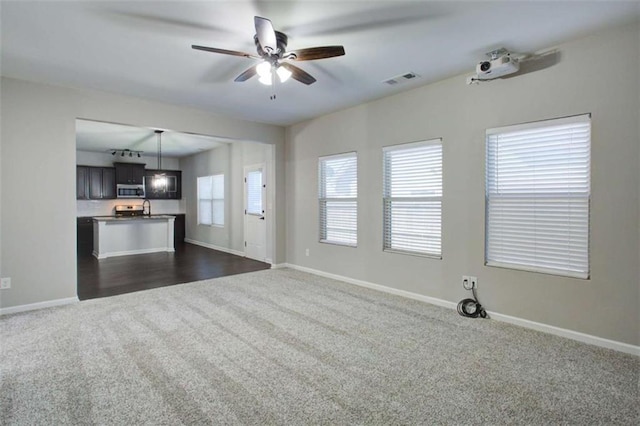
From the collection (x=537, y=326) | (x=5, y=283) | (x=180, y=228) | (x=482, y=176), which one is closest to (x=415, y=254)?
(x=482, y=176)

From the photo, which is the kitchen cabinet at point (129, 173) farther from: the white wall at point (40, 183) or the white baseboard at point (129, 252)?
the white wall at point (40, 183)

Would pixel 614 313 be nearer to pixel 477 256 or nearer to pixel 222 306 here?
pixel 477 256

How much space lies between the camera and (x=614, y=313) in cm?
271

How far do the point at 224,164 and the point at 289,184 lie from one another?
9.50 ft

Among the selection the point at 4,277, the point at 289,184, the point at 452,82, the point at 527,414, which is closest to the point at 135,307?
the point at 4,277

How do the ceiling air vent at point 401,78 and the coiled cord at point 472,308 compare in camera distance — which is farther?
the ceiling air vent at point 401,78

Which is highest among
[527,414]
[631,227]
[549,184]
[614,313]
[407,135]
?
[407,135]

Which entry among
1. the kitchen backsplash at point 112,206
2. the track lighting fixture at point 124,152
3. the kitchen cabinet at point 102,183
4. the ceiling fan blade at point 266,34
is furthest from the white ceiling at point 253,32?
the kitchen backsplash at point 112,206

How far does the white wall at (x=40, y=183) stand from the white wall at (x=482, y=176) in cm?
337

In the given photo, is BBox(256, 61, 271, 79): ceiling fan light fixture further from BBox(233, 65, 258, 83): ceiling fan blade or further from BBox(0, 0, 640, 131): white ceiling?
BBox(0, 0, 640, 131): white ceiling

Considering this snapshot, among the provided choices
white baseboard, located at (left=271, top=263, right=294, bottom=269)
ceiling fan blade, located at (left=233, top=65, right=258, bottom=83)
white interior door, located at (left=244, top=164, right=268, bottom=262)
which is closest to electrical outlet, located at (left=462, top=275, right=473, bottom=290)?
ceiling fan blade, located at (left=233, top=65, right=258, bottom=83)

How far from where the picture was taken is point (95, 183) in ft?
28.8

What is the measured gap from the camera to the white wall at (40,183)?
11.8 feet

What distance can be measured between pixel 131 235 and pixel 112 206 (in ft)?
7.32
